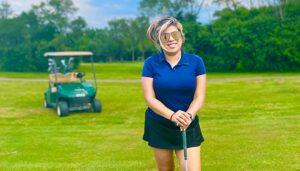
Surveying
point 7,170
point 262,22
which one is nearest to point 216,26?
point 262,22

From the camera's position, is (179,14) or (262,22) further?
(179,14)

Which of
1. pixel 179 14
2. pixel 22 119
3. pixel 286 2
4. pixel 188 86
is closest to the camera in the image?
pixel 188 86

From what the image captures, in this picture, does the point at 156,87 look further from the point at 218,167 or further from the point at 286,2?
the point at 286,2

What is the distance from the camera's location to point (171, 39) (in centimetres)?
336

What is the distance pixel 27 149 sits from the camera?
807 cm

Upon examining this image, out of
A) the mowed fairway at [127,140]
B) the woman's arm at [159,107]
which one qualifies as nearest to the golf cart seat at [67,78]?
the mowed fairway at [127,140]

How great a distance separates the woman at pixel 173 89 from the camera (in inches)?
132

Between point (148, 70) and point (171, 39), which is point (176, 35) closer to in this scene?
point (171, 39)

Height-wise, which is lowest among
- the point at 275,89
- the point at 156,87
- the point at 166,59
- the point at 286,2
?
the point at 275,89

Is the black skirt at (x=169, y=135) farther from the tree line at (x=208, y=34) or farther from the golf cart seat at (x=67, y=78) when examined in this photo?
the tree line at (x=208, y=34)

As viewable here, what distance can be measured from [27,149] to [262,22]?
1318 inches

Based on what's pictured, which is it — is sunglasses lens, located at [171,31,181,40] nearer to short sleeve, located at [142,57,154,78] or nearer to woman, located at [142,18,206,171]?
woman, located at [142,18,206,171]

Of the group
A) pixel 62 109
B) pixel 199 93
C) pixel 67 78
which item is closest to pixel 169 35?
pixel 199 93

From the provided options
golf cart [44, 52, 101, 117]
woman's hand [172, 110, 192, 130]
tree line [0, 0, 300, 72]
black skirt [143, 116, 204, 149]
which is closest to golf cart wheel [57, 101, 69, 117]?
golf cart [44, 52, 101, 117]
